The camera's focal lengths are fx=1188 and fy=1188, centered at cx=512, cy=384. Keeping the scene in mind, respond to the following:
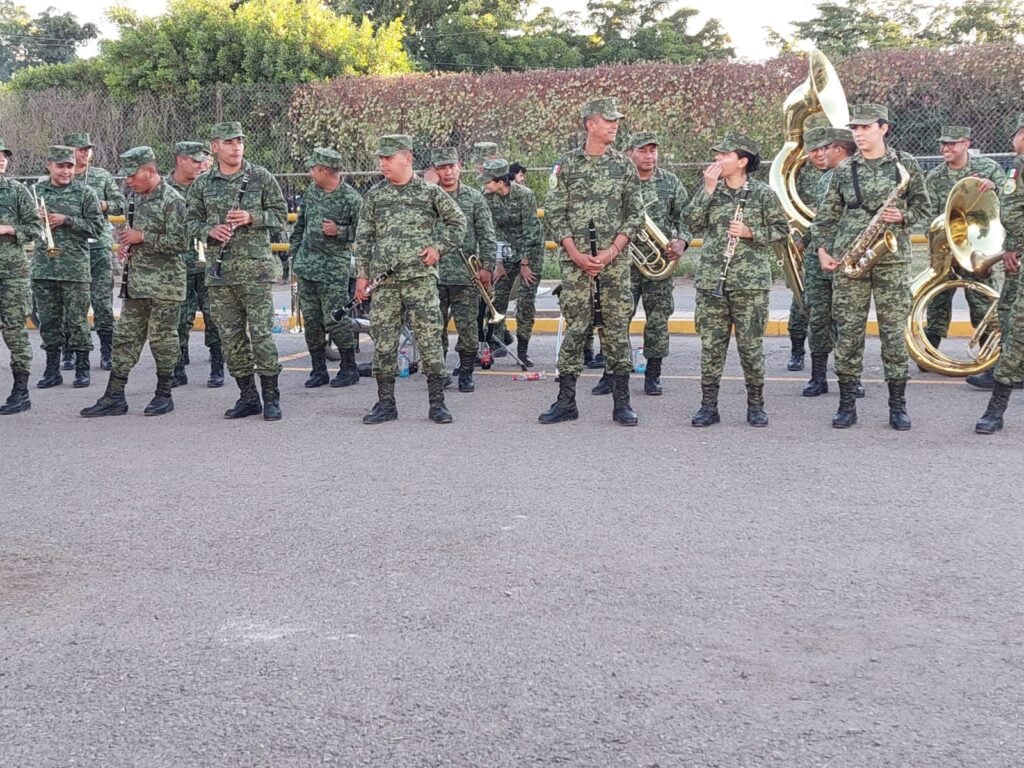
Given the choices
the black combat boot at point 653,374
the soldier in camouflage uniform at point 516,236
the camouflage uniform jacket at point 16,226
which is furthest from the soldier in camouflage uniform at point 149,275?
the black combat boot at point 653,374

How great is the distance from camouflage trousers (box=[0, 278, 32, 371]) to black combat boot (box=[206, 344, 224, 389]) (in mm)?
1644

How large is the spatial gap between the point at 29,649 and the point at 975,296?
8.29 m

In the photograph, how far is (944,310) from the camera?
10297 mm

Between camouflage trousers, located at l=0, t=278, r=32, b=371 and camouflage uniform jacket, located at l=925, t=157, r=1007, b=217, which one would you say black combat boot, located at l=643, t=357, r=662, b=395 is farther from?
camouflage trousers, located at l=0, t=278, r=32, b=371

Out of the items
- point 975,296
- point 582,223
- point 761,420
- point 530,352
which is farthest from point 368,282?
point 975,296

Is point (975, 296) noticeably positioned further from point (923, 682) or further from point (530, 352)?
point (923, 682)

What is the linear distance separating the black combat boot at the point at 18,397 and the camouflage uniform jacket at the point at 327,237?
2.40 meters

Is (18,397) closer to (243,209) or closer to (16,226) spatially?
(16,226)

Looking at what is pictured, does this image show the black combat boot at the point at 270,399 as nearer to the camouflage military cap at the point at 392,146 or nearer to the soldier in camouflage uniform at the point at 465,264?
the soldier in camouflage uniform at the point at 465,264

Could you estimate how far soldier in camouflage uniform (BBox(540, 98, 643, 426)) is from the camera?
8242 millimetres

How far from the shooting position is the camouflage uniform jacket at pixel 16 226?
9.37 m

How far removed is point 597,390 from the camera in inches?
379

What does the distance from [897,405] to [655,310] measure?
2402 mm

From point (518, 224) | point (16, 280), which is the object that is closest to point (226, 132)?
point (16, 280)
